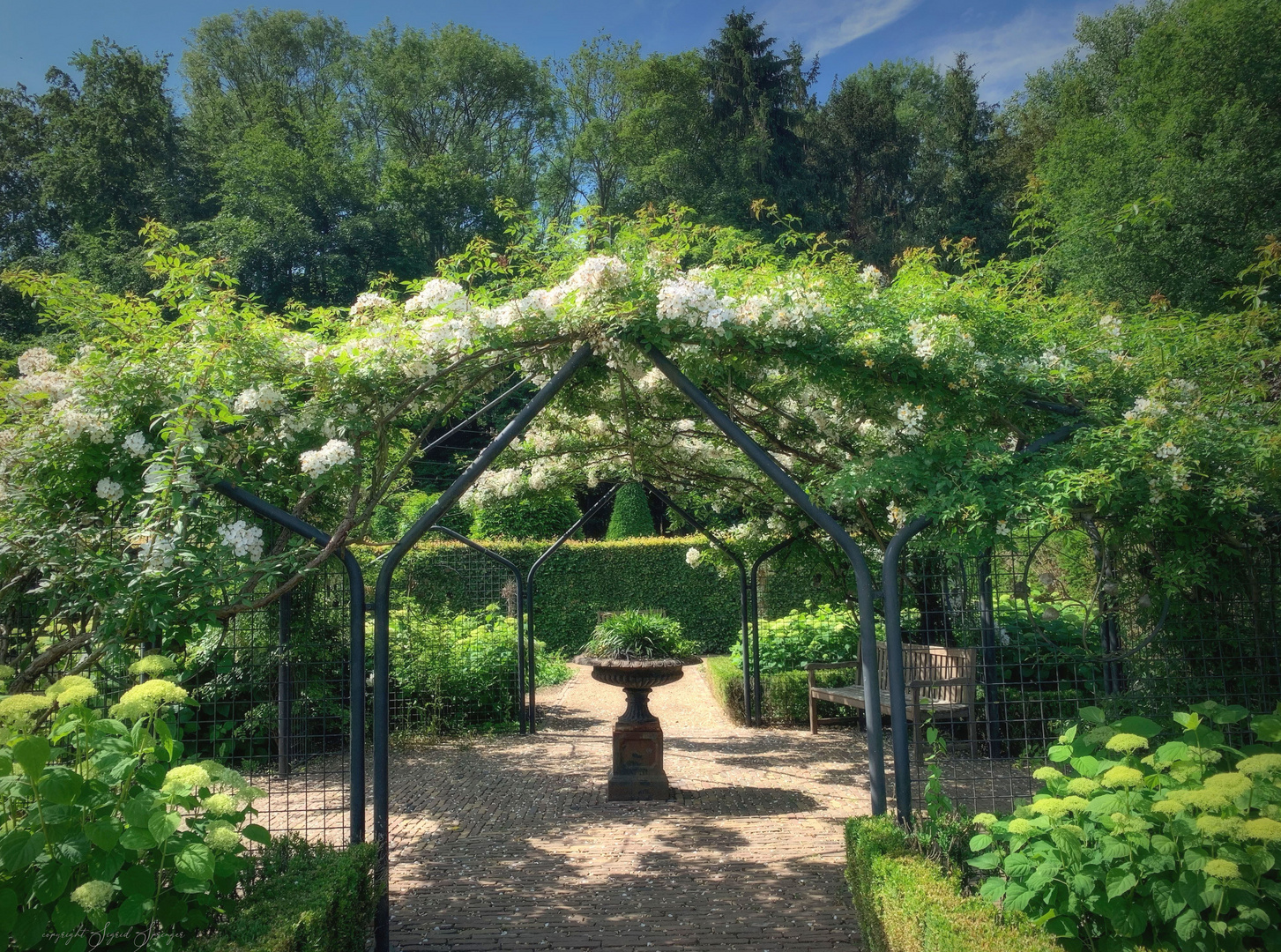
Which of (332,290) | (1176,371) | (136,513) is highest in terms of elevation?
(332,290)

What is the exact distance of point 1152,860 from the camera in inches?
105

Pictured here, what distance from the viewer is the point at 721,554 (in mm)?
9461

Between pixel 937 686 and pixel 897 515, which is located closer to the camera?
pixel 897 515

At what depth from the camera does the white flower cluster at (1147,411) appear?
4.24 metres

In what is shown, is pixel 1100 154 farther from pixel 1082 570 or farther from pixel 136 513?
pixel 136 513

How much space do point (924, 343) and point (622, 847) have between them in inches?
133

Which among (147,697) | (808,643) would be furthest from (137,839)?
(808,643)

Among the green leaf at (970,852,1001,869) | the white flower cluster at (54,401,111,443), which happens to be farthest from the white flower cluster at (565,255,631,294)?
the green leaf at (970,852,1001,869)

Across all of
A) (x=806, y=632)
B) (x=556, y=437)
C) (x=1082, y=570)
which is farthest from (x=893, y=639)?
(x=806, y=632)

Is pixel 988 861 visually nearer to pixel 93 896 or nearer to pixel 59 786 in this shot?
pixel 93 896

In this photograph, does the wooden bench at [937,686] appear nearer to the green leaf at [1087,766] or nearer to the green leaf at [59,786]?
the green leaf at [1087,766]

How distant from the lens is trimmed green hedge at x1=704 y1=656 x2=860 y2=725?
30.3 ft

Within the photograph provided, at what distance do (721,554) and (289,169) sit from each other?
19.4m

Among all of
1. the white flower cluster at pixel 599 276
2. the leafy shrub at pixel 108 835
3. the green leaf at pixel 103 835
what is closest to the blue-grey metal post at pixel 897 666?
the white flower cluster at pixel 599 276
